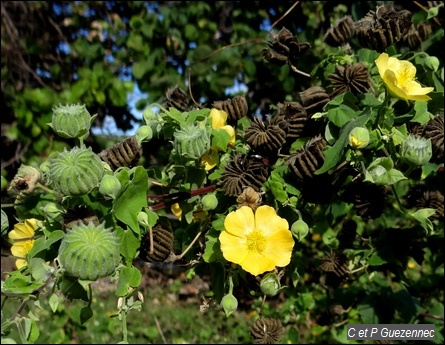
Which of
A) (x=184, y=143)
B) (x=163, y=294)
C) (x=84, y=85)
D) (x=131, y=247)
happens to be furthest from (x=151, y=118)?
(x=163, y=294)

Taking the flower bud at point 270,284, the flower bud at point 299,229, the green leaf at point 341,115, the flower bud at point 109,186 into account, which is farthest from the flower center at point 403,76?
the flower bud at point 109,186

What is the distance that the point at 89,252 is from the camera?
823mm

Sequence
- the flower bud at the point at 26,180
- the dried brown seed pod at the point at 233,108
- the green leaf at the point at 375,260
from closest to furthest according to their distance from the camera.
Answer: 1. the flower bud at the point at 26,180
2. the dried brown seed pod at the point at 233,108
3. the green leaf at the point at 375,260

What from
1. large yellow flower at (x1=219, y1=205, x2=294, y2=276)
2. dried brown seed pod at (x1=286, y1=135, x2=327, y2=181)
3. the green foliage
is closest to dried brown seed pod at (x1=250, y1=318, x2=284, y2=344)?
the green foliage

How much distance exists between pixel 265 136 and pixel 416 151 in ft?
0.87

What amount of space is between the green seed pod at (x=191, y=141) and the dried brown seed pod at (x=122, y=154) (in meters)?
0.08

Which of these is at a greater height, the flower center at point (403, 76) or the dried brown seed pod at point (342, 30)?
the dried brown seed pod at point (342, 30)

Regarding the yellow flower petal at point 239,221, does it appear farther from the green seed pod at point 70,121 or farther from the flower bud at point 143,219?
the green seed pod at point 70,121

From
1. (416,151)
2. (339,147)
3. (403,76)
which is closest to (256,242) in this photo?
(339,147)

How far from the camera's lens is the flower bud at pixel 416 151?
3.22 feet

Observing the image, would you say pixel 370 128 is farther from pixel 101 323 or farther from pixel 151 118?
pixel 101 323

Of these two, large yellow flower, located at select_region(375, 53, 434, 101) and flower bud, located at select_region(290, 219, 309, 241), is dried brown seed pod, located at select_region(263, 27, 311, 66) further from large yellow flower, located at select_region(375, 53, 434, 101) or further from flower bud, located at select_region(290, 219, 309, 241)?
flower bud, located at select_region(290, 219, 309, 241)

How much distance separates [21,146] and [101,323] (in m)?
1.36

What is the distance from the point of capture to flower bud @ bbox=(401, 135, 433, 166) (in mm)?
981
